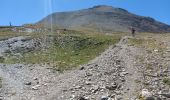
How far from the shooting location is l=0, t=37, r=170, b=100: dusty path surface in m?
21.9

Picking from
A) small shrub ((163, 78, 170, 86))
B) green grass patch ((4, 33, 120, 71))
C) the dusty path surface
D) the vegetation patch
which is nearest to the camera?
the dusty path surface

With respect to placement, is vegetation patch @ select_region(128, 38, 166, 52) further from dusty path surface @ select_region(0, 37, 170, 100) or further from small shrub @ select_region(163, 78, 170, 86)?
small shrub @ select_region(163, 78, 170, 86)

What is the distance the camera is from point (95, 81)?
24828mm

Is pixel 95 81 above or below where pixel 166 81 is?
below

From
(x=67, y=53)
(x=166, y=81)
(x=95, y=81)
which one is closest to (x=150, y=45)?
(x=67, y=53)

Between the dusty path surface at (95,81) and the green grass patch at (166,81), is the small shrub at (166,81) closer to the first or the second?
the green grass patch at (166,81)

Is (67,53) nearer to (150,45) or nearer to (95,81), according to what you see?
(150,45)

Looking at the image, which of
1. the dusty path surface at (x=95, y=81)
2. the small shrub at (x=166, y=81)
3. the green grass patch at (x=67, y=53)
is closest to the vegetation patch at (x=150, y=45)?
the dusty path surface at (x=95, y=81)

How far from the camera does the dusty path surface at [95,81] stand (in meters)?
21.9

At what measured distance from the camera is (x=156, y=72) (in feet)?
83.1

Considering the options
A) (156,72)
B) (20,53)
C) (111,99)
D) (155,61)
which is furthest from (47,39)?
Answer: (111,99)

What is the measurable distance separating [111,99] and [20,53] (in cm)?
2619

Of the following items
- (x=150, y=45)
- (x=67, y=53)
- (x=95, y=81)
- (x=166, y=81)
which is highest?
(x=150, y=45)

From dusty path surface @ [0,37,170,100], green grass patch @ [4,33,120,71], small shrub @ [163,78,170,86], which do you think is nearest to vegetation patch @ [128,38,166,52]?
dusty path surface @ [0,37,170,100]
